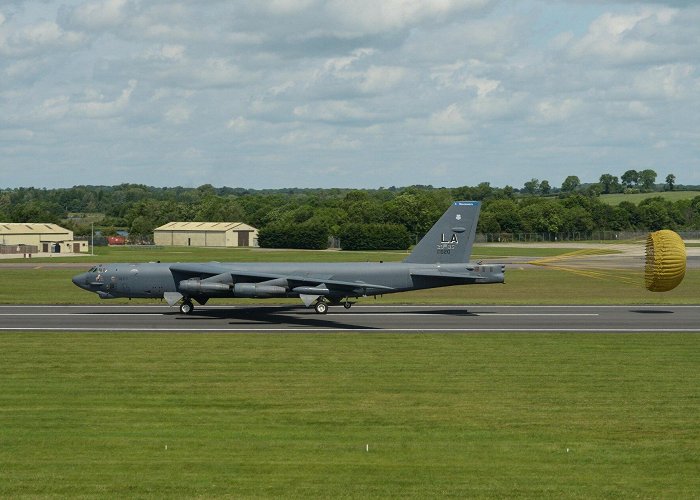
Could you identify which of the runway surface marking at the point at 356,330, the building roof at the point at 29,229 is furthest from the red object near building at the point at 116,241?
the runway surface marking at the point at 356,330

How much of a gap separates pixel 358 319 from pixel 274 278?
4.55 meters

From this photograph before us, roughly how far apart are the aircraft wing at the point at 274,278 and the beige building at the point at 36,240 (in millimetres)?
101364

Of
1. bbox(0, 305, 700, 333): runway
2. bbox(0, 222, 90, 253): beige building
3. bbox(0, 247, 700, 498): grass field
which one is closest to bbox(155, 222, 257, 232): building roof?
bbox(0, 222, 90, 253): beige building

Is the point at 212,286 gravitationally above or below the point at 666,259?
below

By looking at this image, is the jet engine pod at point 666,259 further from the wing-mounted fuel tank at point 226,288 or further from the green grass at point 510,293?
the wing-mounted fuel tank at point 226,288

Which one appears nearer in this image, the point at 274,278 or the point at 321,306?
the point at 274,278

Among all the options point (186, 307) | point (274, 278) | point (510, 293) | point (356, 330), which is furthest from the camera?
point (510, 293)

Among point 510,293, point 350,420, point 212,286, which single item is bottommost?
point 350,420

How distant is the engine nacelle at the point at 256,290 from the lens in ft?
142

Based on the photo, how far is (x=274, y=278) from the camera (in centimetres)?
4409

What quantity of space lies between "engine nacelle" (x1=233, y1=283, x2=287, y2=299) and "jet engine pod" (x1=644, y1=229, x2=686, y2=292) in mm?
17582

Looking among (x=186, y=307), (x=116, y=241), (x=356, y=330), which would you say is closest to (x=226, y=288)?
(x=186, y=307)

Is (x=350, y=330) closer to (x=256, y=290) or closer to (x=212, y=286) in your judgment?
(x=256, y=290)

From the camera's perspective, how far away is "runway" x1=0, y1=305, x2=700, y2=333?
39719mm
